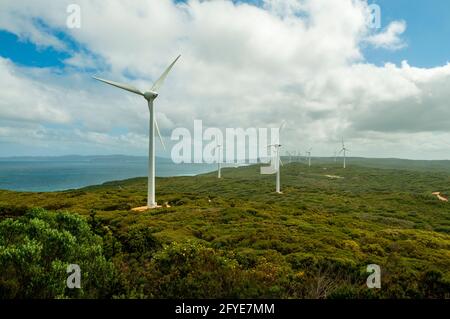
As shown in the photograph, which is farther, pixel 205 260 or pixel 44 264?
pixel 205 260

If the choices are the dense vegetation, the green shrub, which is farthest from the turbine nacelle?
the green shrub

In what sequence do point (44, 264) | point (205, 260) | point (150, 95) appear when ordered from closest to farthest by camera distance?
1. point (44, 264)
2. point (205, 260)
3. point (150, 95)

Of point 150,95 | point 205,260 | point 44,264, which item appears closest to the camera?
point 44,264

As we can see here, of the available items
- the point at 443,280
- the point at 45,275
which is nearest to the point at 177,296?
the point at 45,275

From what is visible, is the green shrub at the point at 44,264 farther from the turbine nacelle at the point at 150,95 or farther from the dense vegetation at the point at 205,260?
the turbine nacelle at the point at 150,95

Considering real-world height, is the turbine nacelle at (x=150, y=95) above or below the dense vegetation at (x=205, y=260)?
above

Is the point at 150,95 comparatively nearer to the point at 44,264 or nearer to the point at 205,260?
the point at 205,260

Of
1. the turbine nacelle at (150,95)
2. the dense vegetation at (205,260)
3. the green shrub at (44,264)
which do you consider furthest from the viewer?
the turbine nacelle at (150,95)

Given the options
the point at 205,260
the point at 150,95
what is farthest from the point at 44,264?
the point at 150,95

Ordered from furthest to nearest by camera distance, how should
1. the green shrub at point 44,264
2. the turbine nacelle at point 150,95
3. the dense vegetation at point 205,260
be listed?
1. the turbine nacelle at point 150,95
2. the dense vegetation at point 205,260
3. the green shrub at point 44,264

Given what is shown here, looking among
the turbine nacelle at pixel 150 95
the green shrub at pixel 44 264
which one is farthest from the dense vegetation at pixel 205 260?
the turbine nacelle at pixel 150 95

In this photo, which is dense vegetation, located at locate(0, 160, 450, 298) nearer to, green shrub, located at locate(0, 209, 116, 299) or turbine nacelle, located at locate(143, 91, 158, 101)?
green shrub, located at locate(0, 209, 116, 299)

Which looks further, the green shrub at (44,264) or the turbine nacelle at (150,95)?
the turbine nacelle at (150,95)
